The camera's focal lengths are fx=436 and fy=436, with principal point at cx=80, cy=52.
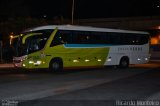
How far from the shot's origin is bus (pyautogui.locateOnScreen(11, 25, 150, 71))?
2825cm

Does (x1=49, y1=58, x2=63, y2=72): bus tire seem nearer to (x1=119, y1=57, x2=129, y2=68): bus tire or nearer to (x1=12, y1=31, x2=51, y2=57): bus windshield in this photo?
(x1=12, y1=31, x2=51, y2=57): bus windshield

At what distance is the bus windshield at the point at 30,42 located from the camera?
28109 mm

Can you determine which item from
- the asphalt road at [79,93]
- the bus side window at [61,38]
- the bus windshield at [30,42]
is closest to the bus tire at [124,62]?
the bus side window at [61,38]

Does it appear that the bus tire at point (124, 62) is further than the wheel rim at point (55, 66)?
Yes

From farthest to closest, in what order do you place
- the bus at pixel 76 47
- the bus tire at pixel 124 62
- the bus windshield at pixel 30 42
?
the bus tire at pixel 124 62, the bus at pixel 76 47, the bus windshield at pixel 30 42

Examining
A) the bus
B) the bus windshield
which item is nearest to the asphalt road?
the bus windshield

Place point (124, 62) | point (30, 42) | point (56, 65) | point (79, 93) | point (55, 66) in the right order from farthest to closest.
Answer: point (124, 62), point (56, 65), point (55, 66), point (30, 42), point (79, 93)

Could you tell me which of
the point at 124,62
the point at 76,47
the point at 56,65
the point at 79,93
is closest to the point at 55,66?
the point at 56,65

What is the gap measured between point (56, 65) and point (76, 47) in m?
2.25

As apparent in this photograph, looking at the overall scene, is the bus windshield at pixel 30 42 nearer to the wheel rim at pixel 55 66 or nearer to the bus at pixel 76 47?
the bus at pixel 76 47

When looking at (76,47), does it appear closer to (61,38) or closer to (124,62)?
(61,38)

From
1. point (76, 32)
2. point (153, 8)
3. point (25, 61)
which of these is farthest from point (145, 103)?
point (153, 8)

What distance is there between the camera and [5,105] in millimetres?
13547

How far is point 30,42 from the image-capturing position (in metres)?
28.2
